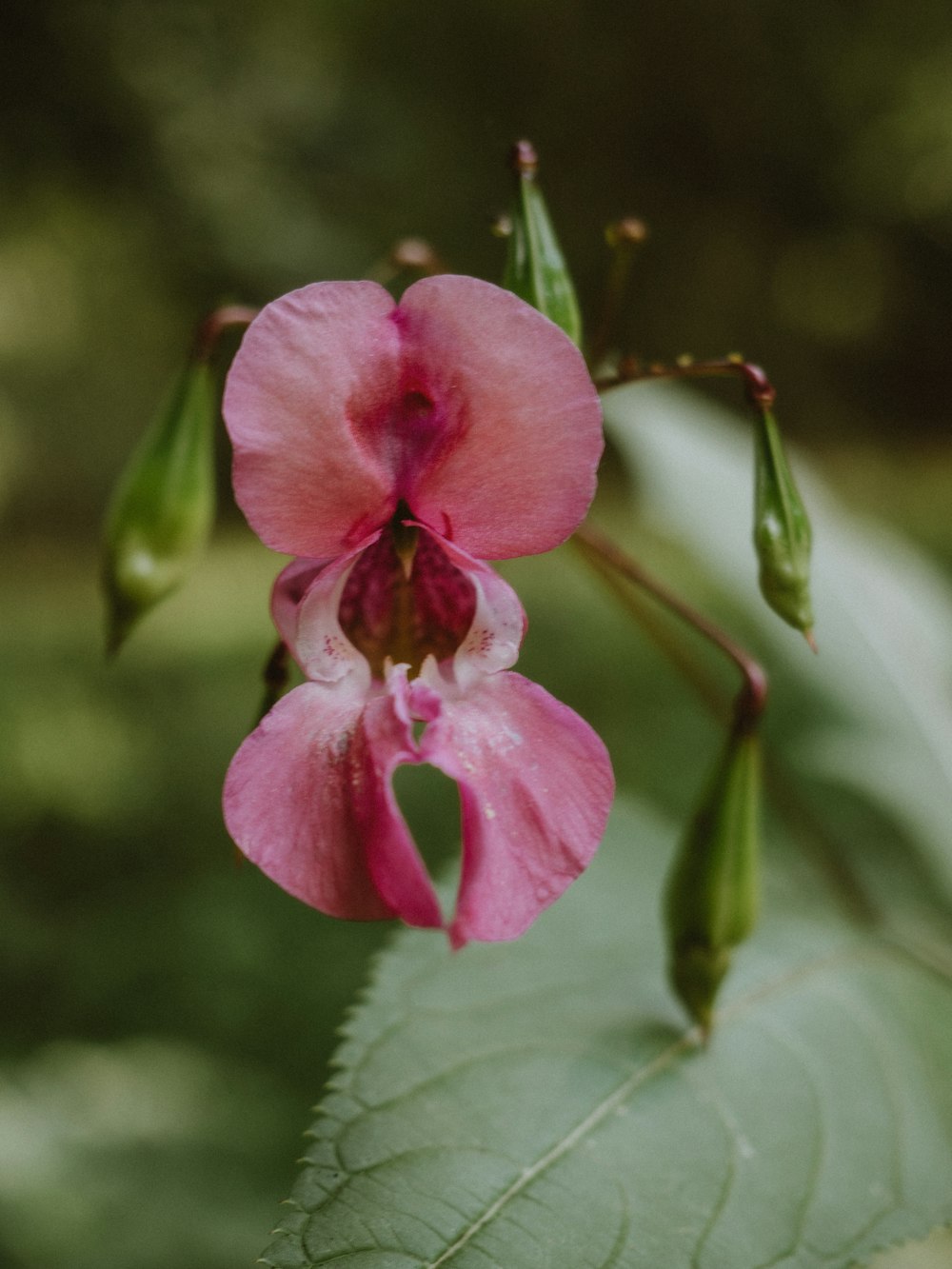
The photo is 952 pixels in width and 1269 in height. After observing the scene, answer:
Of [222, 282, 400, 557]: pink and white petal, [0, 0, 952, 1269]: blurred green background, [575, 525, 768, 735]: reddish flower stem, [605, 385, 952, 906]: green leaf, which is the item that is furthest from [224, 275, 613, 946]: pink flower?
[0, 0, 952, 1269]: blurred green background

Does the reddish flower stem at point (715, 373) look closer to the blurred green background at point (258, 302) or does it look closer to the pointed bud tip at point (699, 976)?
the pointed bud tip at point (699, 976)

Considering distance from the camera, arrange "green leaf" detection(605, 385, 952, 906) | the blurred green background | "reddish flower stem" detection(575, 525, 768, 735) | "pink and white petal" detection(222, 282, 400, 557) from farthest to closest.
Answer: the blurred green background → "green leaf" detection(605, 385, 952, 906) → "reddish flower stem" detection(575, 525, 768, 735) → "pink and white petal" detection(222, 282, 400, 557)

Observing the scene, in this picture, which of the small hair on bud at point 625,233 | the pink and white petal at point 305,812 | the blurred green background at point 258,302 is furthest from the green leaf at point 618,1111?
the blurred green background at point 258,302

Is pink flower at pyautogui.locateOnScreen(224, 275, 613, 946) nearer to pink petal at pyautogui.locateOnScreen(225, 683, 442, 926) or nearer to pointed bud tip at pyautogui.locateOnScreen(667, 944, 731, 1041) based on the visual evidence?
pink petal at pyautogui.locateOnScreen(225, 683, 442, 926)

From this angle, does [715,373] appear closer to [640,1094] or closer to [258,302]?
[640,1094]

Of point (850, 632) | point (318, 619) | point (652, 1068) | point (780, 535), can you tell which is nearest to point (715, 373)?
point (780, 535)

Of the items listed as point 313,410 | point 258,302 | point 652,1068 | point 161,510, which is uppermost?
point 313,410

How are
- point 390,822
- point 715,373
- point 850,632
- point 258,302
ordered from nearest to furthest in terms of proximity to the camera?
point 390,822 → point 715,373 → point 850,632 → point 258,302
